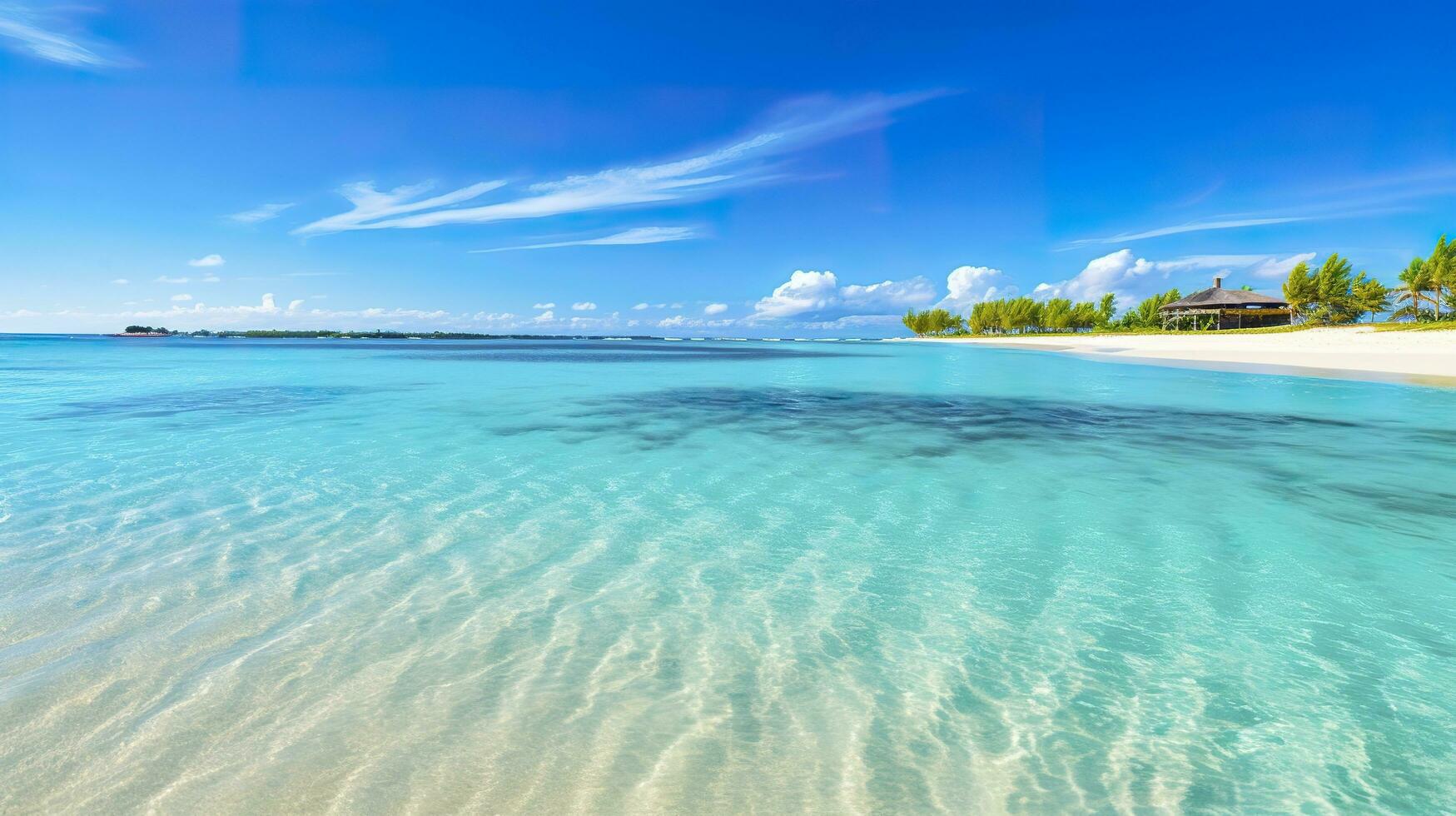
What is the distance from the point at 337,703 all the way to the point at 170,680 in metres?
1.21

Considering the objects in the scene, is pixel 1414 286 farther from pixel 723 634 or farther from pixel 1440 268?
pixel 723 634

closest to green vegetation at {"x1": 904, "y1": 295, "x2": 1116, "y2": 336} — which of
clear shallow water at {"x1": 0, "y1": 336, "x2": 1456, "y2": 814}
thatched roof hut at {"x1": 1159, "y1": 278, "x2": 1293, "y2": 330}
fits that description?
thatched roof hut at {"x1": 1159, "y1": 278, "x2": 1293, "y2": 330}

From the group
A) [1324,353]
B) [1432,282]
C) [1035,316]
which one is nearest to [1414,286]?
[1432,282]

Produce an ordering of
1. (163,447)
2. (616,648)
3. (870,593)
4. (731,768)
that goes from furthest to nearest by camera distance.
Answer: (163,447) → (870,593) → (616,648) → (731,768)

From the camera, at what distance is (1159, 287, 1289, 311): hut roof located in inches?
3403

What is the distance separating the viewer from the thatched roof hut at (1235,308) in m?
86.9

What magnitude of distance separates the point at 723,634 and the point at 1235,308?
109m

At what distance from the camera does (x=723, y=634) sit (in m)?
4.93

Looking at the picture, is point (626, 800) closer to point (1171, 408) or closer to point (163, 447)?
point (163, 447)

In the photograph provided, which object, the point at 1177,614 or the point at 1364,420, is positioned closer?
the point at 1177,614

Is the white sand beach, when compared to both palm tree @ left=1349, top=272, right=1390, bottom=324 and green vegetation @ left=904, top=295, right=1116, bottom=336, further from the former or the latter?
green vegetation @ left=904, top=295, right=1116, bottom=336

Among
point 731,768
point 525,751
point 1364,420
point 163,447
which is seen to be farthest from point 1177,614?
point 1364,420

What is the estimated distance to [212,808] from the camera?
3.01m

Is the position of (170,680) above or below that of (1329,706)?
above
